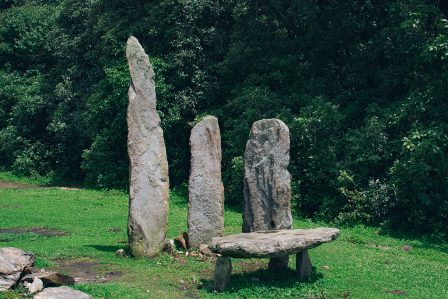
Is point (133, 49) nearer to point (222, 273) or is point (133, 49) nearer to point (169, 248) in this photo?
point (169, 248)

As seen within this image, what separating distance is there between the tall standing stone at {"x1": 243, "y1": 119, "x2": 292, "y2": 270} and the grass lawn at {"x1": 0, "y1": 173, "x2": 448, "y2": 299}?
983 millimetres

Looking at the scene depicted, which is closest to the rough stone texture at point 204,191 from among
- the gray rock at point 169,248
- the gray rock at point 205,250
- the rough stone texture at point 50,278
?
the gray rock at point 205,250

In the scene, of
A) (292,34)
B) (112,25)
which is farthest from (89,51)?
(292,34)

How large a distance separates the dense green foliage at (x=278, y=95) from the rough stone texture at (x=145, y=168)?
24.7 ft

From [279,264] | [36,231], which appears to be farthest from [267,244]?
[36,231]

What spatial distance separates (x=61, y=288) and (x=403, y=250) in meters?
9.48

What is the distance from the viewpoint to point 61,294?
37.3 ft

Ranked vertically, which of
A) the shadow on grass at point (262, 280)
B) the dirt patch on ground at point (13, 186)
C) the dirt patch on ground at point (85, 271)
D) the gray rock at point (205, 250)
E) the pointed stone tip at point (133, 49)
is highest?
the pointed stone tip at point (133, 49)

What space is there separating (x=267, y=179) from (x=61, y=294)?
5.22m

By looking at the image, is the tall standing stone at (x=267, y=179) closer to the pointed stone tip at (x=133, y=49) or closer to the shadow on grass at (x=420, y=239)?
the pointed stone tip at (x=133, y=49)

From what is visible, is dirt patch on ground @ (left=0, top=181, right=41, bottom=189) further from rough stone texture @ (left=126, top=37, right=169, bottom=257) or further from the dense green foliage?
rough stone texture @ (left=126, top=37, right=169, bottom=257)

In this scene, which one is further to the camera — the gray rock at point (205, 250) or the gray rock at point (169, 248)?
the gray rock at point (169, 248)

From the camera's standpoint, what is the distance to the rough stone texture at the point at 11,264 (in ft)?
38.0

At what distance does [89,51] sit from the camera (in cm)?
3312
